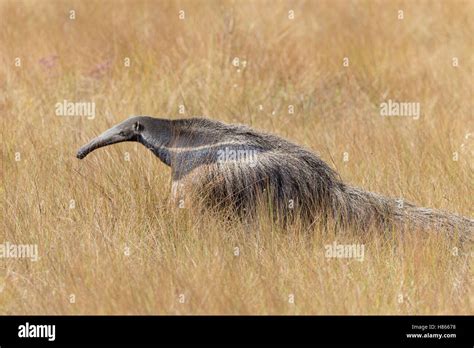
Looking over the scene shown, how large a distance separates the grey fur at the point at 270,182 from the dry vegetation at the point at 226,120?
0.75 feet

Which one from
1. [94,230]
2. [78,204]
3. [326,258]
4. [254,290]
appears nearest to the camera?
[254,290]

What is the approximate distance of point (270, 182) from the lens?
6695mm

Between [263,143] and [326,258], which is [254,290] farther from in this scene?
[263,143]

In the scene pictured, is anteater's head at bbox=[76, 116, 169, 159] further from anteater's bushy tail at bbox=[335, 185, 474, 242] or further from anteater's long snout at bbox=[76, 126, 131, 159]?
anteater's bushy tail at bbox=[335, 185, 474, 242]

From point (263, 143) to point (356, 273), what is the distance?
4.86 ft

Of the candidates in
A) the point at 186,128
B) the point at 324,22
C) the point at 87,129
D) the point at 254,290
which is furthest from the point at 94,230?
the point at 324,22

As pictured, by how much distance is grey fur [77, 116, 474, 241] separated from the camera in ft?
21.9

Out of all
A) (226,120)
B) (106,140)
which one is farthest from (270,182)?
(226,120)

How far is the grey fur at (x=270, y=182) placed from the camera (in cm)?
668

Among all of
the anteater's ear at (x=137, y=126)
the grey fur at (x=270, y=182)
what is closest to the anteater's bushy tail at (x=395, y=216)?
the grey fur at (x=270, y=182)

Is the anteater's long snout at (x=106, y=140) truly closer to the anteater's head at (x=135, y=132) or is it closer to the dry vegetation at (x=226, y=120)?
the anteater's head at (x=135, y=132)

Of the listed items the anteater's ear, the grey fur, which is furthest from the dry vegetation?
the anteater's ear

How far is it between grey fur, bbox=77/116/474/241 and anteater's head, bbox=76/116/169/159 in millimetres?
45
